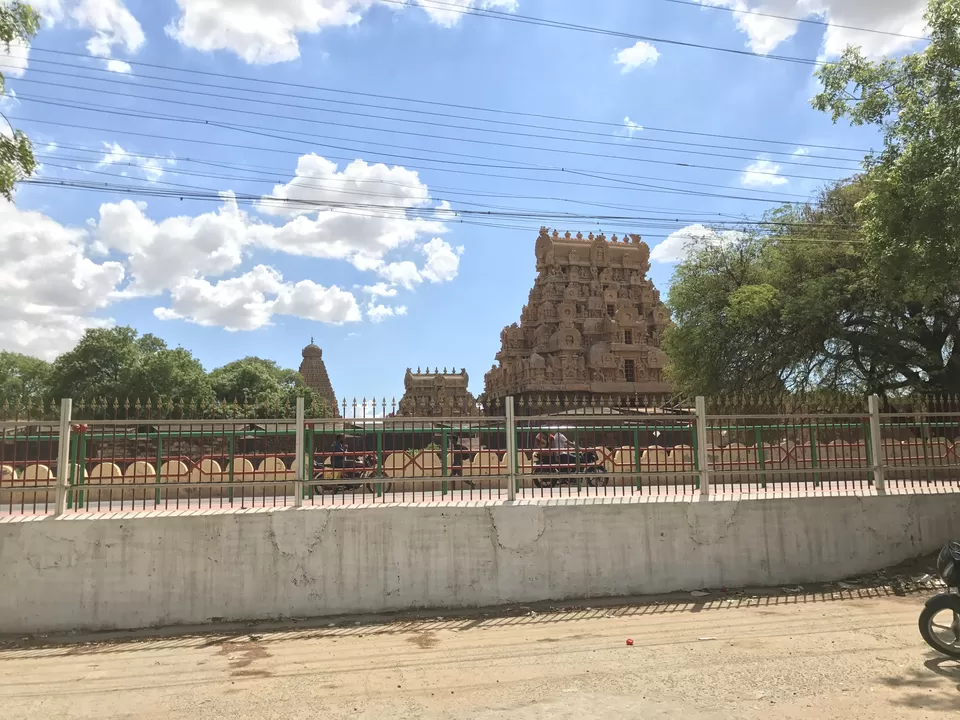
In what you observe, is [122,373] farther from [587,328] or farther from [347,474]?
[347,474]

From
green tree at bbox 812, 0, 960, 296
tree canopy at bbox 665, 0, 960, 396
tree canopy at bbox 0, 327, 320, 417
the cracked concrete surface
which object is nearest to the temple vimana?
tree canopy at bbox 0, 327, 320, 417

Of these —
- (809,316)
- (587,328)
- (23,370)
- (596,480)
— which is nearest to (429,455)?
(596,480)

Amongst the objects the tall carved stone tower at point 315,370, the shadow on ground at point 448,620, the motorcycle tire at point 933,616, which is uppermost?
the tall carved stone tower at point 315,370

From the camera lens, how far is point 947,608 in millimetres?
5105

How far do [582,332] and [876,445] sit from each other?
33.5 m

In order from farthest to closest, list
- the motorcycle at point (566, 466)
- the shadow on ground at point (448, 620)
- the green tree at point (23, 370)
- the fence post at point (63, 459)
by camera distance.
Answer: the green tree at point (23, 370) < the motorcycle at point (566, 466) < the fence post at point (63, 459) < the shadow on ground at point (448, 620)

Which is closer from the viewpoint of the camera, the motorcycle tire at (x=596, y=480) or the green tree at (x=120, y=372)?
the motorcycle tire at (x=596, y=480)

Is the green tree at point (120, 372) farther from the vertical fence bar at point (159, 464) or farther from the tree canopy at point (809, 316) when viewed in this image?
the vertical fence bar at point (159, 464)

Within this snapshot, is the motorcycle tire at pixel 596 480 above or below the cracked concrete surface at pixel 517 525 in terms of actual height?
above

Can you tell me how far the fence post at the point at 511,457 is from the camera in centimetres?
756

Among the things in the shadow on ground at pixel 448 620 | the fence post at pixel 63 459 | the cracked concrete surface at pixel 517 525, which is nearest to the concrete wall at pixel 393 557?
the cracked concrete surface at pixel 517 525

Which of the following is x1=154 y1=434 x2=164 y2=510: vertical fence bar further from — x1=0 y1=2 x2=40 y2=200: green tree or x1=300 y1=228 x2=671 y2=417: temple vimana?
x1=300 y1=228 x2=671 y2=417: temple vimana

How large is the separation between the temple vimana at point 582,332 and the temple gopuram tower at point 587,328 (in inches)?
2.5

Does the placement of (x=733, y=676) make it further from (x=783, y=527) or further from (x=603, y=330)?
(x=603, y=330)
